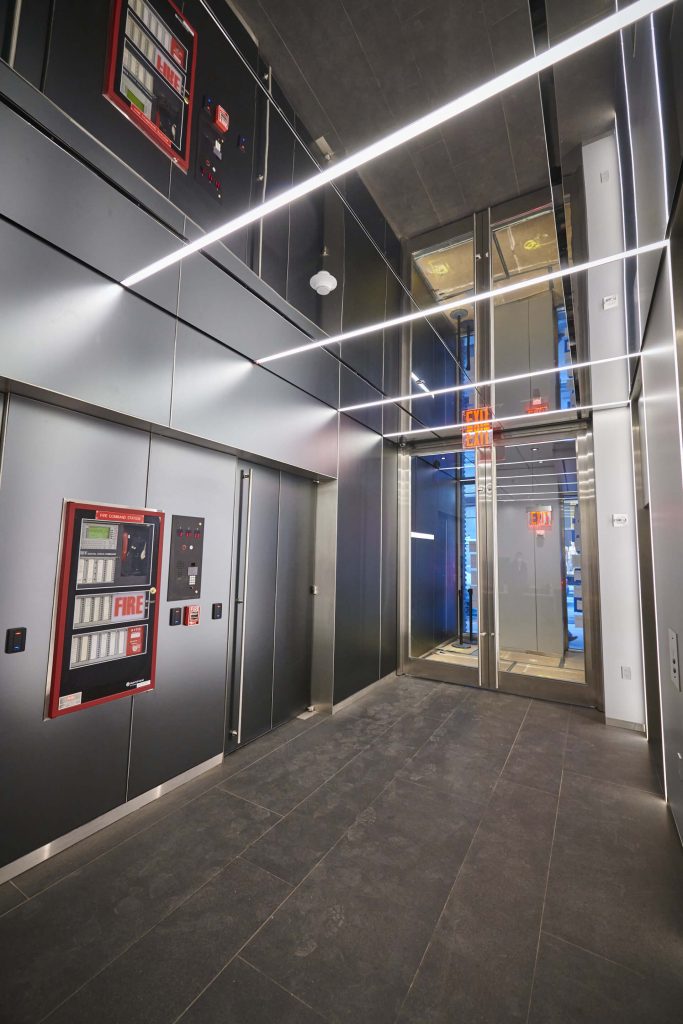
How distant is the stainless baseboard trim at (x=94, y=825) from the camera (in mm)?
2258

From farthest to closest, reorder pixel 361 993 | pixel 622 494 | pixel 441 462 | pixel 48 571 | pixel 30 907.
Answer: pixel 441 462 → pixel 622 494 → pixel 48 571 → pixel 30 907 → pixel 361 993

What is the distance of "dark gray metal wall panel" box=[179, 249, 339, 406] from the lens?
3092 millimetres

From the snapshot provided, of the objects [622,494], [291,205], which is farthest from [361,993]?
[291,205]

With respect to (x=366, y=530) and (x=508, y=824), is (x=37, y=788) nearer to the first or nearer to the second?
(x=508, y=824)

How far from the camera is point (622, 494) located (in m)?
4.91

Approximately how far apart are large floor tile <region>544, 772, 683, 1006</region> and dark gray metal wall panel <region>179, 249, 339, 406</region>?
12.8ft

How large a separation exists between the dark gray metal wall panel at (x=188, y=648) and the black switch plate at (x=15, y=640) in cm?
85

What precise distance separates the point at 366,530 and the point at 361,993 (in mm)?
4052

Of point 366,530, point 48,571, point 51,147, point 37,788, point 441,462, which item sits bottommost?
point 37,788

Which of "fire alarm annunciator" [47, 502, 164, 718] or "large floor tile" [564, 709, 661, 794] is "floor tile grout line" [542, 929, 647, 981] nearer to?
"large floor tile" [564, 709, 661, 794]

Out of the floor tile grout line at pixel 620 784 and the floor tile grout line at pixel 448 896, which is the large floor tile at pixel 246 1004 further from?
the floor tile grout line at pixel 620 784

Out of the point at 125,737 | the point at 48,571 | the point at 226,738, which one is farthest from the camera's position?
the point at 226,738

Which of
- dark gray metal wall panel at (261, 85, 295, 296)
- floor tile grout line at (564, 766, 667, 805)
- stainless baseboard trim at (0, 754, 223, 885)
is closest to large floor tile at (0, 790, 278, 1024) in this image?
stainless baseboard trim at (0, 754, 223, 885)

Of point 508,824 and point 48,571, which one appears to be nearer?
point 48,571
